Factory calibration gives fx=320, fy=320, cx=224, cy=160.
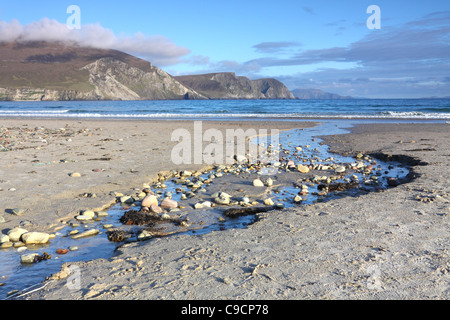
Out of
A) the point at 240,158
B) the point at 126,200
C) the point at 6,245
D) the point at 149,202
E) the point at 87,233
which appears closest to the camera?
the point at 6,245

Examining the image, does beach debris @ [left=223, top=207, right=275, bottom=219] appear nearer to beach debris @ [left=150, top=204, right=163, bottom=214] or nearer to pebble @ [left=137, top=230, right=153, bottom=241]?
beach debris @ [left=150, top=204, right=163, bottom=214]

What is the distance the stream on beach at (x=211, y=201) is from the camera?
12.5ft

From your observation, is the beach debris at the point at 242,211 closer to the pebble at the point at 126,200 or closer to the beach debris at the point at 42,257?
the pebble at the point at 126,200

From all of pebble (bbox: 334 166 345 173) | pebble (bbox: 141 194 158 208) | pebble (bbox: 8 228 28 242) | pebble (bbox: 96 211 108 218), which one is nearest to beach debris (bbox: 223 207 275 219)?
pebble (bbox: 141 194 158 208)

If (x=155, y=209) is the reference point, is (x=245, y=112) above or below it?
above

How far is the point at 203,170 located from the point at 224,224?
427cm

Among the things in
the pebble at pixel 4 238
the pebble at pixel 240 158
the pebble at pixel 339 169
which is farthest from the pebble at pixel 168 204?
the pebble at pixel 339 169

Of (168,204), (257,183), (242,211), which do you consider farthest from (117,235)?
(257,183)

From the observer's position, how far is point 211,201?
6.44m

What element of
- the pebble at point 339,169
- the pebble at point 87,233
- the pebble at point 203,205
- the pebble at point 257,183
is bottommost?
the pebble at point 87,233

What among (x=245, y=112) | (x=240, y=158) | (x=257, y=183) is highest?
(x=245, y=112)

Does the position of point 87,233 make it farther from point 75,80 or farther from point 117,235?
point 75,80

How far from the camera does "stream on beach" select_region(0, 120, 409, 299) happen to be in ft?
12.5
